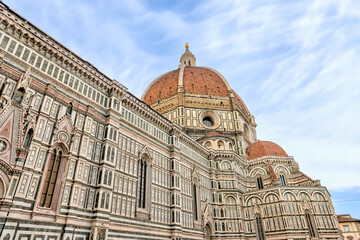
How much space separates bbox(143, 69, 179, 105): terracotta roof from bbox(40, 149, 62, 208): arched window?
34.3 meters

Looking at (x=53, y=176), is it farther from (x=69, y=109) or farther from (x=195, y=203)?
(x=195, y=203)

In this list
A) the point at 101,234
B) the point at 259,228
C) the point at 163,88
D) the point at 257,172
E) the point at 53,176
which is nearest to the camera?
the point at 53,176

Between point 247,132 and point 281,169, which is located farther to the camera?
point 247,132

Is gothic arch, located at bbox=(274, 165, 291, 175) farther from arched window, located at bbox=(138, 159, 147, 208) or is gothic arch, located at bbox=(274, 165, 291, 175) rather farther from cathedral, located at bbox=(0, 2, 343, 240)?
arched window, located at bbox=(138, 159, 147, 208)

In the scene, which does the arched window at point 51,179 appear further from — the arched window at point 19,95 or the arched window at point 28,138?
the arched window at point 19,95

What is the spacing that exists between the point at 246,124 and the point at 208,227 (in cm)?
2545

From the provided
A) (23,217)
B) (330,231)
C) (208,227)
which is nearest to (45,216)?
(23,217)

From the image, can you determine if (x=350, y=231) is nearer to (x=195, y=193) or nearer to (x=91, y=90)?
(x=195, y=193)

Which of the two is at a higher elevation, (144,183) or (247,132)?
(247,132)

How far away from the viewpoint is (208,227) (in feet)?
103

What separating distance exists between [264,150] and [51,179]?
34863 millimetres

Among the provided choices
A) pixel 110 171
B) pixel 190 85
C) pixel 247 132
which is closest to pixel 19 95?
pixel 110 171

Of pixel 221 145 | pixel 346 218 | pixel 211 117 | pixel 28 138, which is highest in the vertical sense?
pixel 211 117

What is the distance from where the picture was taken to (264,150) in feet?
138
